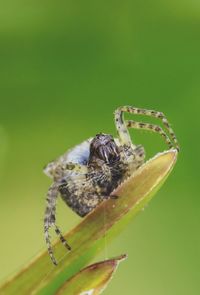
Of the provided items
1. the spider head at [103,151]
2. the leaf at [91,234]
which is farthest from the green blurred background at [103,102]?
the leaf at [91,234]

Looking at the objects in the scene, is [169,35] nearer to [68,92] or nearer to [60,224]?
[68,92]

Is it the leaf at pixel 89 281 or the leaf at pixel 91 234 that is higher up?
the leaf at pixel 91 234

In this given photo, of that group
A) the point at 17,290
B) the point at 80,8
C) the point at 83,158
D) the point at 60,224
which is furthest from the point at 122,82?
the point at 17,290

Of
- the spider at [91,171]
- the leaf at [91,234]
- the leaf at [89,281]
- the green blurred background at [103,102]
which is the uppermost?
the green blurred background at [103,102]

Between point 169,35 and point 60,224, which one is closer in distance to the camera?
point 60,224

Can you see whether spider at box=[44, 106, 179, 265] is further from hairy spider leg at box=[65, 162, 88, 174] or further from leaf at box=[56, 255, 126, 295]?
leaf at box=[56, 255, 126, 295]

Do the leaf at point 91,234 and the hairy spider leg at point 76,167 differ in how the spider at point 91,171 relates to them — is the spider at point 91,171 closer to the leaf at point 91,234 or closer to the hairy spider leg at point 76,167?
the hairy spider leg at point 76,167

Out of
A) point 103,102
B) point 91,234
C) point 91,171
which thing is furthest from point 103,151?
point 103,102
